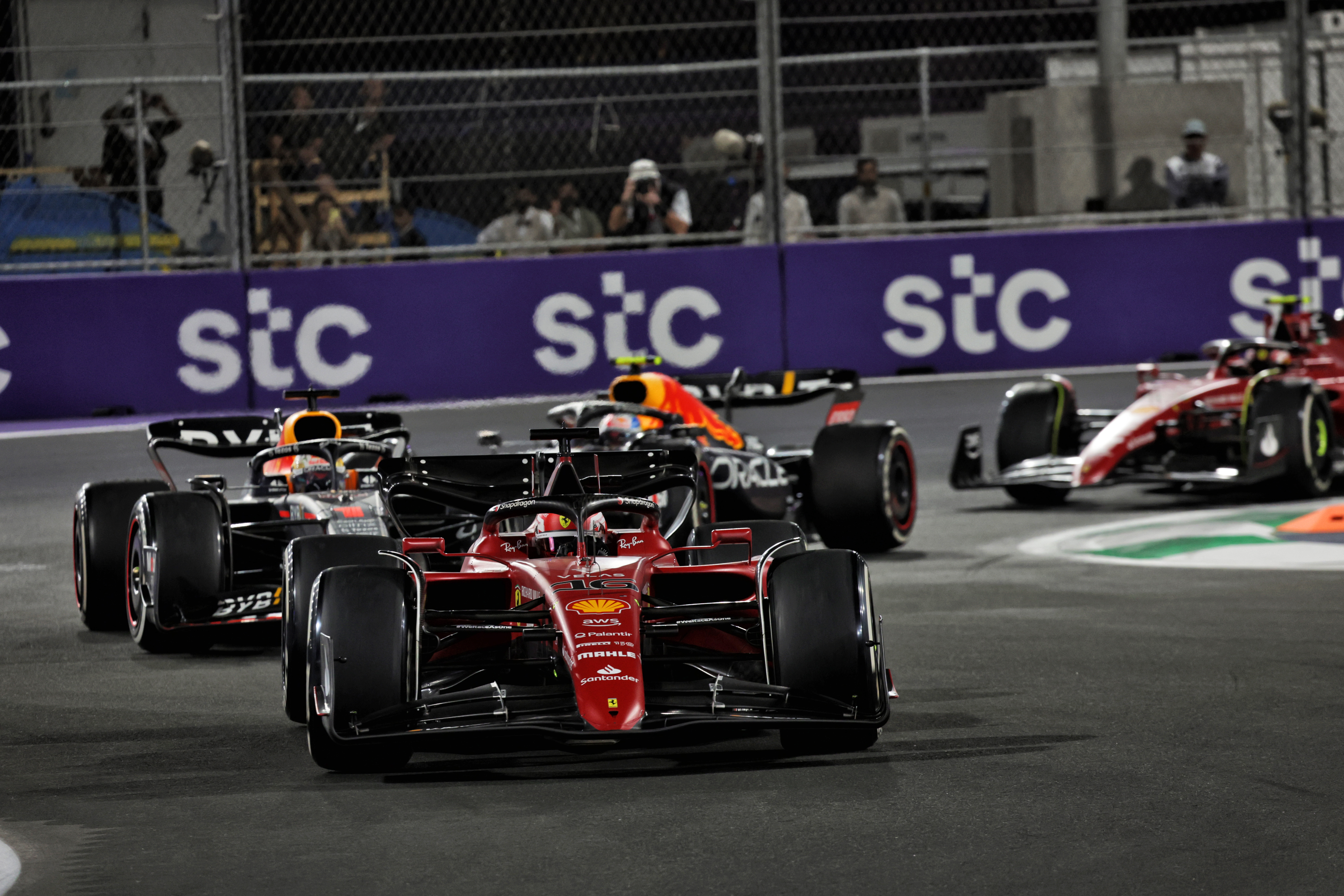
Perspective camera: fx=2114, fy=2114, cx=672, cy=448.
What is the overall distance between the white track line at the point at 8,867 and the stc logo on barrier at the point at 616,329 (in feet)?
38.8

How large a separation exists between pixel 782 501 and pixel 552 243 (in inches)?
280

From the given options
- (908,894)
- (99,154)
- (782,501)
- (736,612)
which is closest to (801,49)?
(99,154)

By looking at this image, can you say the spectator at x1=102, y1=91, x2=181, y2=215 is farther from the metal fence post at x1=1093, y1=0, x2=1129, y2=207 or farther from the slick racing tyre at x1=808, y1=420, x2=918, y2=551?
the metal fence post at x1=1093, y1=0, x2=1129, y2=207

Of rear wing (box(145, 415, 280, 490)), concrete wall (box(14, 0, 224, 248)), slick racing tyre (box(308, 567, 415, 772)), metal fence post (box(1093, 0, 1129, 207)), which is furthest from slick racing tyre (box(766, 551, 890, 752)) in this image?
metal fence post (box(1093, 0, 1129, 207))

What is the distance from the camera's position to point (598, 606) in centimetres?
582

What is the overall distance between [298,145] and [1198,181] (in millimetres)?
7634

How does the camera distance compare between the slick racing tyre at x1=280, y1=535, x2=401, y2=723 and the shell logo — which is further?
the slick racing tyre at x1=280, y1=535, x2=401, y2=723

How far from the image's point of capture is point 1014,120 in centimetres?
1825

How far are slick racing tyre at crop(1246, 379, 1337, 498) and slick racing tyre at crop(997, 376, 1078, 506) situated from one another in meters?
1.10

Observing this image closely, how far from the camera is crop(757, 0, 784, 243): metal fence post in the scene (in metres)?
16.4

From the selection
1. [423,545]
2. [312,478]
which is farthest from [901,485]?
[423,545]

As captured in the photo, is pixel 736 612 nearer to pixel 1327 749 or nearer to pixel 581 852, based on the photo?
pixel 581 852

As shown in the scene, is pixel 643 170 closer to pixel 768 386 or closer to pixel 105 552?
pixel 768 386

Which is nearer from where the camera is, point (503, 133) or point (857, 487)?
point (857, 487)
